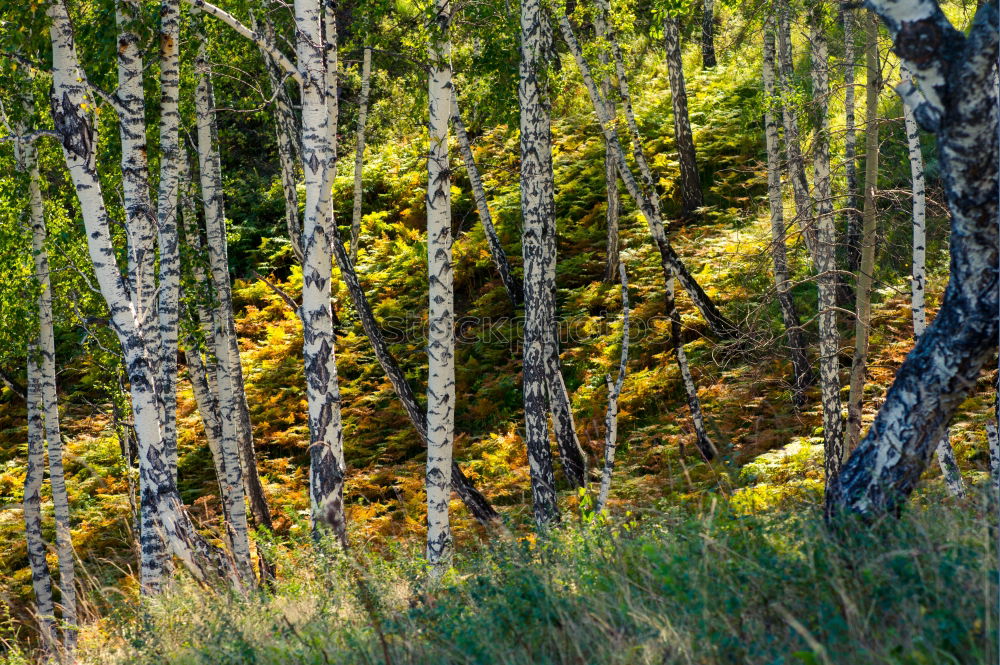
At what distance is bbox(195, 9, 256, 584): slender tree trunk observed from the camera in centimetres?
1016

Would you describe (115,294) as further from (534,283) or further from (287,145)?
(287,145)

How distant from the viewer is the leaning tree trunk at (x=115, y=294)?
713 centimetres

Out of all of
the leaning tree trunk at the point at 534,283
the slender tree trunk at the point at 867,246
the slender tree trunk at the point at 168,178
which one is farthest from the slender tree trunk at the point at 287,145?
the slender tree trunk at the point at 867,246

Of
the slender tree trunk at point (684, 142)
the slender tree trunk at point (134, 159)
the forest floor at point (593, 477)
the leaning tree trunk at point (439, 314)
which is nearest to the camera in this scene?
the forest floor at point (593, 477)

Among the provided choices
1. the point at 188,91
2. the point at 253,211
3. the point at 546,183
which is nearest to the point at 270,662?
the point at 546,183

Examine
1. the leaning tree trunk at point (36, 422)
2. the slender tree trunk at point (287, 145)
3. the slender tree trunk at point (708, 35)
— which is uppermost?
the slender tree trunk at point (708, 35)

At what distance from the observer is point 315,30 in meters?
6.90

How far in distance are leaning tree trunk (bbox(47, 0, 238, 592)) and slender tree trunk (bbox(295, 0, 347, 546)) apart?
4.38 ft

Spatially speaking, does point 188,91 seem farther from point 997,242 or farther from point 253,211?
point 997,242

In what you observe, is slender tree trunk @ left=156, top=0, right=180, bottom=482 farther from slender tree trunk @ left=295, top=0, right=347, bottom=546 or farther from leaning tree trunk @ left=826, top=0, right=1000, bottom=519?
leaning tree trunk @ left=826, top=0, right=1000, bottom=519

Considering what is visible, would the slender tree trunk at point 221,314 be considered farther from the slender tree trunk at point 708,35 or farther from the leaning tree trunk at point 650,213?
the slender tree trunk at point 708,35

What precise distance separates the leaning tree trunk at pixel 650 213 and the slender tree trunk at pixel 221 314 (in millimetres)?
4613

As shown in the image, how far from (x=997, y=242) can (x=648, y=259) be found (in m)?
11.0

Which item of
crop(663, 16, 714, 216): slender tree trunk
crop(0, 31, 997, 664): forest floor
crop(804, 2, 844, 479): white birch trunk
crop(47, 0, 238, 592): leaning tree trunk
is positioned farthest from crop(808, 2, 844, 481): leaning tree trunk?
crop(47, 0, 238, 592): leaning tree trunk
